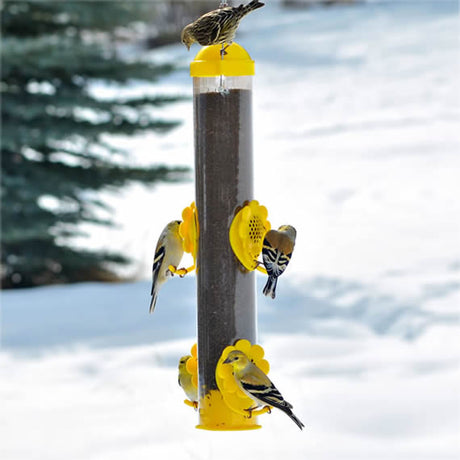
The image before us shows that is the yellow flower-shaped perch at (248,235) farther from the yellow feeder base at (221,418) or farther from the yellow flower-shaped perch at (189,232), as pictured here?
the yellow feeder base at (221,418)

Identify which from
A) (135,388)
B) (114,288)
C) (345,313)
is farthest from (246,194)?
(114,288)

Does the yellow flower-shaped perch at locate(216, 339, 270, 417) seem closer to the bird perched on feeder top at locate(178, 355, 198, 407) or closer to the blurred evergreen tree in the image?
the bird perched on feeder top at locate(178, 355, 198, 407)


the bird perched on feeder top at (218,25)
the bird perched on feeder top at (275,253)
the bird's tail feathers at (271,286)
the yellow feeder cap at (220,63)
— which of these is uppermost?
the bird perched on feeder top at (218,25)

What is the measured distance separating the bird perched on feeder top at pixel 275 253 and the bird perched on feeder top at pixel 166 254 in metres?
0.40

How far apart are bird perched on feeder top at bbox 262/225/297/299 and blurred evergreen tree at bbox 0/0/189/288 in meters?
6.88

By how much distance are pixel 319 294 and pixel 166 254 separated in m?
5.35

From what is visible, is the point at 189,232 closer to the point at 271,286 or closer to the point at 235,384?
the point at 271,286

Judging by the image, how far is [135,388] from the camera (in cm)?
530

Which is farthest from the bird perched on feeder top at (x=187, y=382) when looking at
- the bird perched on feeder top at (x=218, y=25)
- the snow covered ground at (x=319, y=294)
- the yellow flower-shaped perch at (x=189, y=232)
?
the bird perched on feeder top at (x=218, y=25)

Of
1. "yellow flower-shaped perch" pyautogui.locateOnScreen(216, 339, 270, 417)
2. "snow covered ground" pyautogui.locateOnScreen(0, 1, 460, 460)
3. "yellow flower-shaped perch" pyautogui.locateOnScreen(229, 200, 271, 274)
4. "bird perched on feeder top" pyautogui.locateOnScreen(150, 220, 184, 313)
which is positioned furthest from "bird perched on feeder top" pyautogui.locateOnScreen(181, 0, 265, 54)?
"snow covered ground" pyautogui.locateOnScreen(0, 1, 460, 460)

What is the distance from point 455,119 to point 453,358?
36.3 ft

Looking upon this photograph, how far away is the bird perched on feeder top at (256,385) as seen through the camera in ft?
9.59

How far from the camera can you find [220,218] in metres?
3.20

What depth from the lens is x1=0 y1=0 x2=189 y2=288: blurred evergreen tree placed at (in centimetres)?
973
